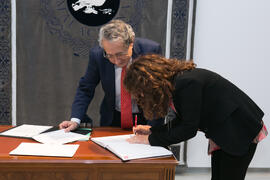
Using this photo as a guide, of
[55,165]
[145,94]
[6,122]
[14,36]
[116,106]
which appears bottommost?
[6,122]

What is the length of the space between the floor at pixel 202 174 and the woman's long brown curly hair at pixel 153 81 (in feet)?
7.02

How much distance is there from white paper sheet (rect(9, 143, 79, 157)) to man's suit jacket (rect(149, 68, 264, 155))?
44 cm

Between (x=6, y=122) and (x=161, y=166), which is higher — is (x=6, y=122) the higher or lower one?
the lower one

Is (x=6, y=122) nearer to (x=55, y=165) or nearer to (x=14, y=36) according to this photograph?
(x=14, y=36)

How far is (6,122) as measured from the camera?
3066 mm

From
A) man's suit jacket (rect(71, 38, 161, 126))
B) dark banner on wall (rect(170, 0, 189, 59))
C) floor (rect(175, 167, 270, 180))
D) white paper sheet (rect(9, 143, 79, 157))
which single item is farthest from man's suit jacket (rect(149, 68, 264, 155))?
floor (rect(175, 167, 270, 180))

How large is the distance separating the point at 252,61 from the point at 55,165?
275 cm

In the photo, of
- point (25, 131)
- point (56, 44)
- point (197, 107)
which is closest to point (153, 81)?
point (197, 107)

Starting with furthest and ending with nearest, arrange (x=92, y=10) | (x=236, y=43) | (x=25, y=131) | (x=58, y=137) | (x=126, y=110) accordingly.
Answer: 1. (x=236, y=43)
2. (x=92, y=10)
3. (x=126, y=110)
4. (x=25, y=131)
5. (x=58, y=137)

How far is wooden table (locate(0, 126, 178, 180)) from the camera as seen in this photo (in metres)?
1.28

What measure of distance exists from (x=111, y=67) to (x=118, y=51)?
28 cm

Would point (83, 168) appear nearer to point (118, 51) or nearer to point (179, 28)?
point (118, 51)

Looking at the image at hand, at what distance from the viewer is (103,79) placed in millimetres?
1976

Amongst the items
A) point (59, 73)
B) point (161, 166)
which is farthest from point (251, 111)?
point (59, 73)
